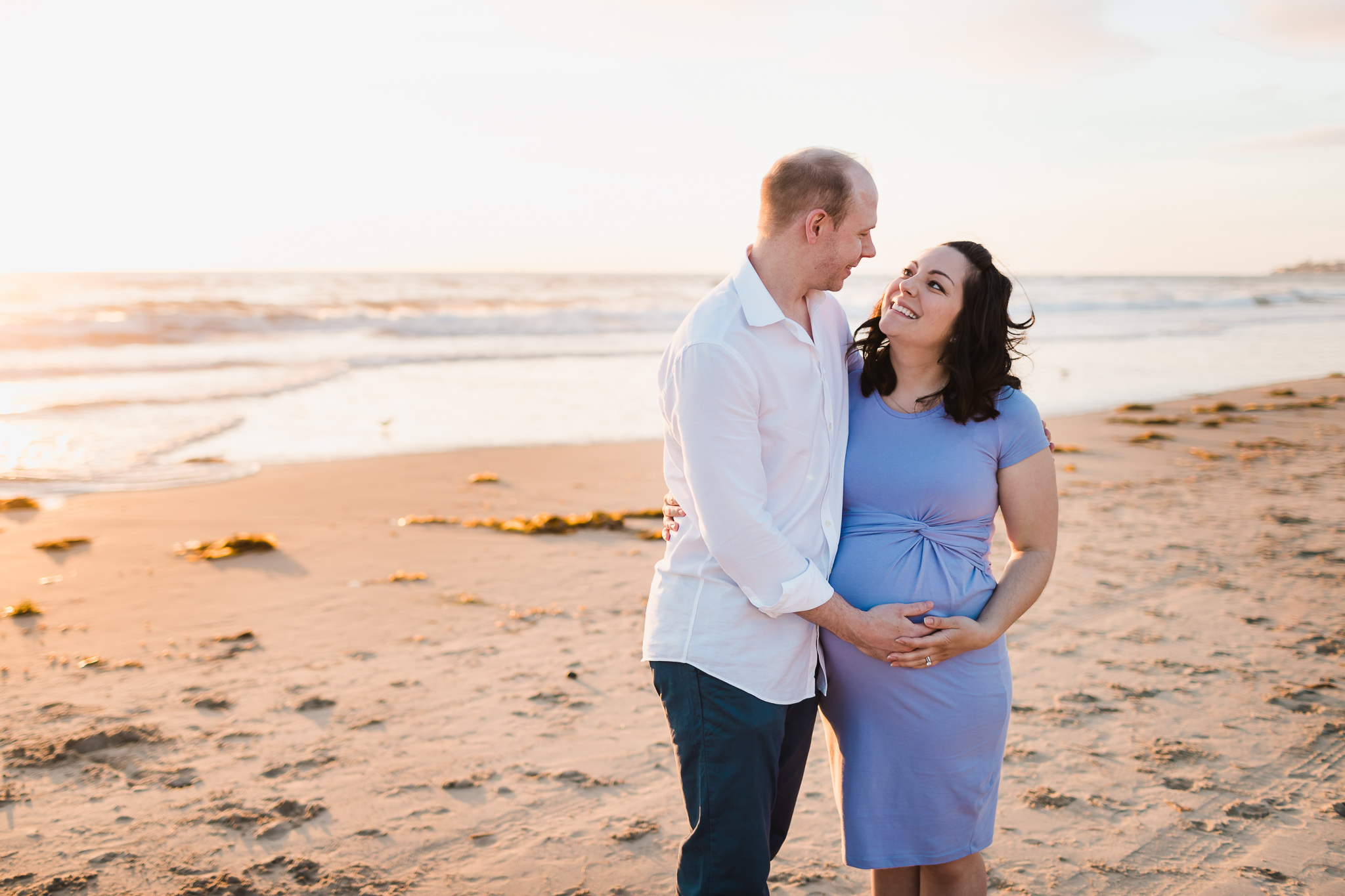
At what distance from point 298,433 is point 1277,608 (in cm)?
1004

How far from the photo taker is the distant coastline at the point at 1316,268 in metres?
102

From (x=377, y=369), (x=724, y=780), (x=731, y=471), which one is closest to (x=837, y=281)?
(x=731, y=471)

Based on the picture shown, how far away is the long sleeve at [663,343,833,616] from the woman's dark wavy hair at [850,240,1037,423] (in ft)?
2.22

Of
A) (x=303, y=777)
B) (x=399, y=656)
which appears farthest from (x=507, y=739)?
(x=399, y=656)

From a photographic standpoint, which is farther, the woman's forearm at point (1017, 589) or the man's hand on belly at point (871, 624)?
the woman's forearm at point (1017, 589)

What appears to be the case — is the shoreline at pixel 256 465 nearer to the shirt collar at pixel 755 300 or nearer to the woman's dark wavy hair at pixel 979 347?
the shirt collar at pixel 755 300

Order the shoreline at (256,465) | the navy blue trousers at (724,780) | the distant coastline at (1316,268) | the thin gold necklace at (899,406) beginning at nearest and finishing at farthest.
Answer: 1. the navy blue trousers at (724,780)
2. the thin gold necklace at (899,406)
3. the shoreline at (256,465)
4. the distant coastline at (1316,268)

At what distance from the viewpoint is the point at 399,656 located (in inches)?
194

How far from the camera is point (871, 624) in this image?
7.72ft

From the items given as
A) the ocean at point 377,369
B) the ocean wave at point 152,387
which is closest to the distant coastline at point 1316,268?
the ocean at point 377,369

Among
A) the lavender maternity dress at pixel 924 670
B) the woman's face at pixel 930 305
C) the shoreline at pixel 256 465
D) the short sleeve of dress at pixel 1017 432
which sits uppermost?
the woman's face at pixel 930 305

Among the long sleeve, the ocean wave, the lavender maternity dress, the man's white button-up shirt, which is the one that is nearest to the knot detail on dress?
the lavender maternity dress

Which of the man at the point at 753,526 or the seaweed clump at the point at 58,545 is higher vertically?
the man at the point at 753,526

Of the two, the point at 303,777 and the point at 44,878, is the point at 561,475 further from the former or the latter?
the point at 44,878
